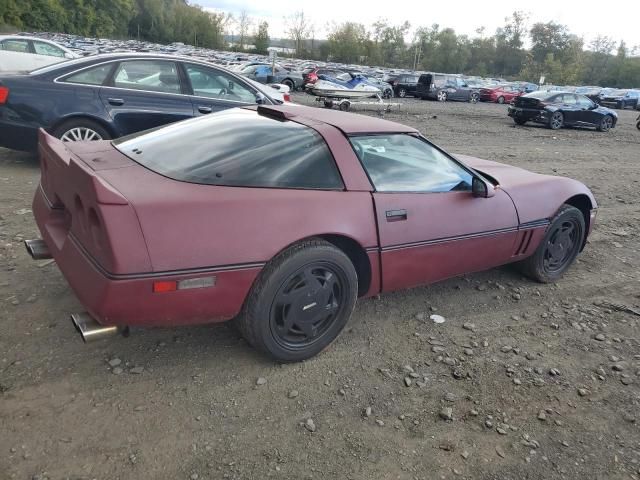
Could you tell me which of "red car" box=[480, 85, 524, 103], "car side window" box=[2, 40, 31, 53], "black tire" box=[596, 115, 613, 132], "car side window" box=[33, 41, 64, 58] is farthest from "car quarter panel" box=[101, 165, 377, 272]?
"red car" box=[480, 85, 524, 103]

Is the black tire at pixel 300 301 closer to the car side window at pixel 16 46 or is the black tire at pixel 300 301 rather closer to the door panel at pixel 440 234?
the door panel at pixel 440 234

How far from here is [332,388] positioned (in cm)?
271

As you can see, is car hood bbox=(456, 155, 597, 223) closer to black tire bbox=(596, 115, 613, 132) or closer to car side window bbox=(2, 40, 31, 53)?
car side window bbox=(2, 40, 31, 53)

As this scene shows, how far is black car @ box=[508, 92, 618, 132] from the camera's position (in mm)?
17109

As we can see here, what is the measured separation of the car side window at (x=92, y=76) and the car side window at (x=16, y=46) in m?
7.61

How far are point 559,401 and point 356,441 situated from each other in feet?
4.07

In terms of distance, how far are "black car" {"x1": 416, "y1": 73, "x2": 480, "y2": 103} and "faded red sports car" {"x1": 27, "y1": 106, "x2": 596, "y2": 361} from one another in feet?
82.4

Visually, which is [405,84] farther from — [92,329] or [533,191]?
[92,329]

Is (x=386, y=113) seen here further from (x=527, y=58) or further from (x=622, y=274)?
(x=527, y=58)

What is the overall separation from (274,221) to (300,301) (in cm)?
48

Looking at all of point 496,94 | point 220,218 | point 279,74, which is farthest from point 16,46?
point 496,94

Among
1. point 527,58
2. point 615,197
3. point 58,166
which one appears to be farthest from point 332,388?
point 527,58

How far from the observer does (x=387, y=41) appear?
318ft

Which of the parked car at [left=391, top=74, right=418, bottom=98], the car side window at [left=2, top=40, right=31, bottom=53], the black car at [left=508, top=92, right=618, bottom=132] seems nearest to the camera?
the car side window at [left=2, top=40, right=31, bottom=53]
